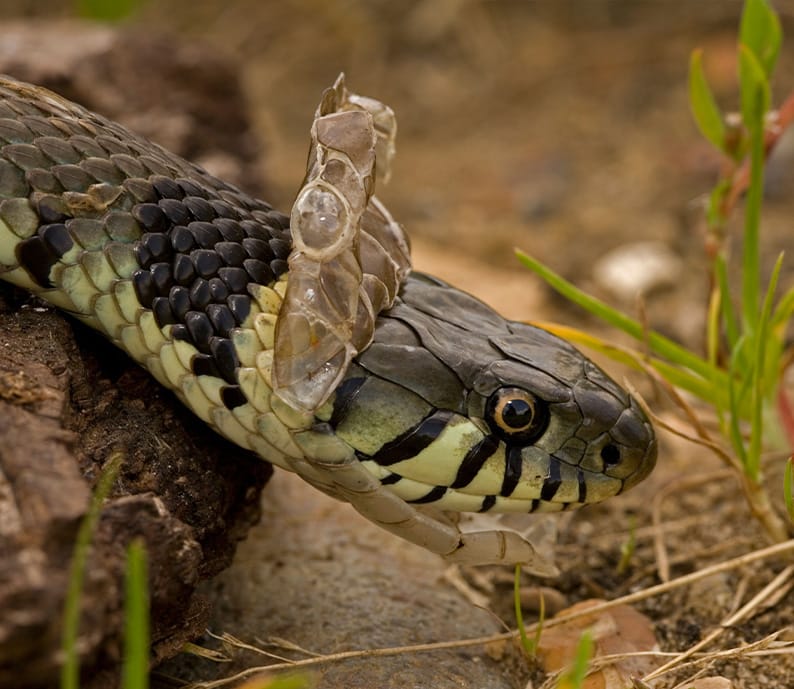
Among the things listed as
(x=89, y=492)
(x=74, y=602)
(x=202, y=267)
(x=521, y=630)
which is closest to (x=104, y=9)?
(x=202, y=267)

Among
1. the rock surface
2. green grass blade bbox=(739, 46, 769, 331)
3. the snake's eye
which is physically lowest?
the rock surface

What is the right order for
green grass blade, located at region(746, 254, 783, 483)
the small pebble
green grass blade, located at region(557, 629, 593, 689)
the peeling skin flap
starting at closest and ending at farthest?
green grass blade, located at region(557, 629, 593, 689) < the peeling skin flap < green grass blade, located at region(746, 254, 783, 483) < the small pebble

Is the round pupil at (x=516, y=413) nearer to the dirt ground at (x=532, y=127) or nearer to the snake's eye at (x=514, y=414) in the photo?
the snake's eye at (x=514, y=414)

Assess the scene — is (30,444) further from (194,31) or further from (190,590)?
(194,31)

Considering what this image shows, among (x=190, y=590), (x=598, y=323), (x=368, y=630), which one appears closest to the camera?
(x=190, y=590)

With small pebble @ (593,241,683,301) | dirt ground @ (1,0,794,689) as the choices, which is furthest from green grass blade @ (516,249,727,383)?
small pebble @ (593,241,683,301)

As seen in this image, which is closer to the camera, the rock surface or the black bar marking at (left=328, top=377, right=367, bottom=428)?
the rock surface

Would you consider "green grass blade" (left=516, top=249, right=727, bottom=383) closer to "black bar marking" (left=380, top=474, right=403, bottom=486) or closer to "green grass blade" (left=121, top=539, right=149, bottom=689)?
"black bar marking" (left=380, top=474, right=403, bottom=486)

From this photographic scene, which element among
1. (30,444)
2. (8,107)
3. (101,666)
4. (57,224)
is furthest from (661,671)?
(8,107)

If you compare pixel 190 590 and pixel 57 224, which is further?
pixel 57 224
